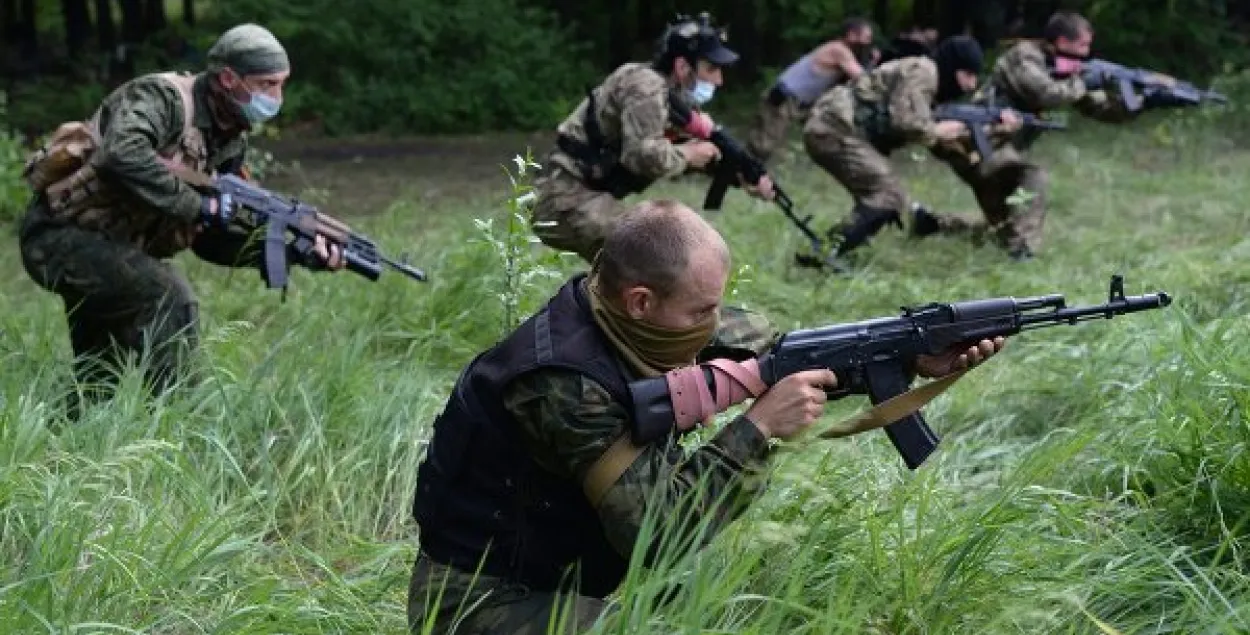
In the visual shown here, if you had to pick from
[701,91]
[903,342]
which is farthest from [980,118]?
[903,342]

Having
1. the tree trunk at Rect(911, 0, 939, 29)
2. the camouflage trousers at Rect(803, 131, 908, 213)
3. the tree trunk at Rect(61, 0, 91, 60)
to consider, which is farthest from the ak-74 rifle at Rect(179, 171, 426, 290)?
the tree trunk at Rect(61, 0, 91, 60)

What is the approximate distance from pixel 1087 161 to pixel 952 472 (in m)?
9.65

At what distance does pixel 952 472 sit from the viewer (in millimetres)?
4469

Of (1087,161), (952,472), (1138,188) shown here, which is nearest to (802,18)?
(1087,161)

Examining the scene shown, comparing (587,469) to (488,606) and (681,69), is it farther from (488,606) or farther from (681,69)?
(681,69)

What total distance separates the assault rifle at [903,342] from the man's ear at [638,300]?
0.19 metres

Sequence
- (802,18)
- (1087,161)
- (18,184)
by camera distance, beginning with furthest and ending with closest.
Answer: (802,18)
(1087,161)
(18,184)

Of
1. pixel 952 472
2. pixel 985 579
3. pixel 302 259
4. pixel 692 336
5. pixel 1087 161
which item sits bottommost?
pixel 1087 161

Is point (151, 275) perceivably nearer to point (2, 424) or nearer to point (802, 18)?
point (2, 424)

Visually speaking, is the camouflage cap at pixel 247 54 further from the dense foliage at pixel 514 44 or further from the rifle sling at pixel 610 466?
the dense foliage at pixel 514 44

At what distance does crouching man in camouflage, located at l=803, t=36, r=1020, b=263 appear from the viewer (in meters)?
9.64

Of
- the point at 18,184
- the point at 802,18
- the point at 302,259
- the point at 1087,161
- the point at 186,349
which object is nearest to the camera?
the point at 186,349

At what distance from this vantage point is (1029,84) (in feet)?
33.4

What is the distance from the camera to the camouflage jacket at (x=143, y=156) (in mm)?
5430
